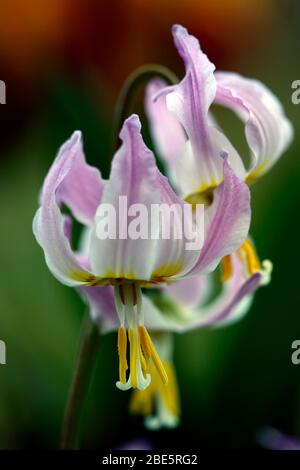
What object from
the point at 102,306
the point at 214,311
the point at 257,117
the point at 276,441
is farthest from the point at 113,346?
the point at 257,117

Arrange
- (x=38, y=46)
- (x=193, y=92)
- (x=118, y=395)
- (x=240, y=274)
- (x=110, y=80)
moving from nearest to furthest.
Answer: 1. (x=193, y=92)
2. (x=240, y=274)
3. (x=118, y=395)
4. (x=38, y=46)
5. (x=110, y=80)

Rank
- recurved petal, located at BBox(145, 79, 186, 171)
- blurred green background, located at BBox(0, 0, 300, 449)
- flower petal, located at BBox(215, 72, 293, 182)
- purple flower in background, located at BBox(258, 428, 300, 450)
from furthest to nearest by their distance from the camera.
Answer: blurred green background, located at BBox(0, 0, 300, 449) → purple flower in background, located at BBox(258, 428, 300, 450) → recurved petal, located at BBox(145, 79, 186, 171) → flower petal, located at BBox(215, 72, 293, 182)

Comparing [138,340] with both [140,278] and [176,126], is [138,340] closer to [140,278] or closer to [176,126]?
[140,278]

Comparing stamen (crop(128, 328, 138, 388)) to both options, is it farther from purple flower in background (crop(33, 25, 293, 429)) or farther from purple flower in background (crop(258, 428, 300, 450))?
purple flower in background (crop(258, 428, 300, 450))

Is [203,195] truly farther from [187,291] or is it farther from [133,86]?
[187,291]

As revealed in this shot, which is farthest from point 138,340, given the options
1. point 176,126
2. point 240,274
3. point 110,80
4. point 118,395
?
point 110,80

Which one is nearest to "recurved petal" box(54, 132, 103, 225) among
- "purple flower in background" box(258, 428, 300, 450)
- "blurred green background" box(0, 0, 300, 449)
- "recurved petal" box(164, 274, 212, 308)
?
"recurved petal" box(164, 274, 212, 308)
